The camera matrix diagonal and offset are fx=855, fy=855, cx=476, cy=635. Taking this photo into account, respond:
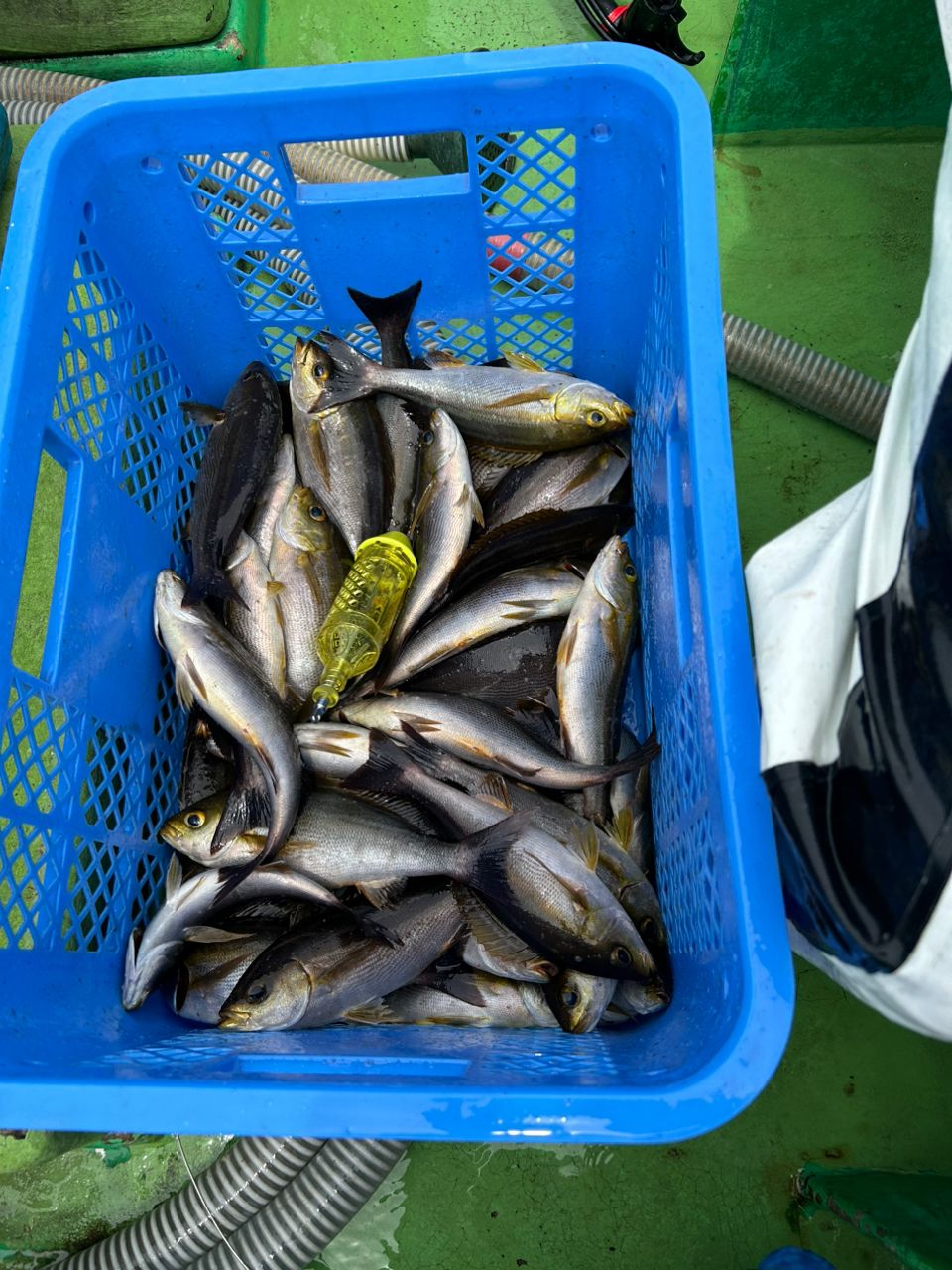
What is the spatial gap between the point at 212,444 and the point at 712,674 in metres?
1.21

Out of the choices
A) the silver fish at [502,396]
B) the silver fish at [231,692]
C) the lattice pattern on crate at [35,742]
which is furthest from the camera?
the silver fish at [502,396]

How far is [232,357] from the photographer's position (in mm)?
2057

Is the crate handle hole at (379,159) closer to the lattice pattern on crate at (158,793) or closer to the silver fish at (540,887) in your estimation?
the lattice pattern on crate at (158,793)

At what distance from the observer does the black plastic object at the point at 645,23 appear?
2.46 m

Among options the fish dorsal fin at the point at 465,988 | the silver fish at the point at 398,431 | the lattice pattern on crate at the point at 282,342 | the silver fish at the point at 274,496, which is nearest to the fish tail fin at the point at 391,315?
the silver fish at the point at 398,431

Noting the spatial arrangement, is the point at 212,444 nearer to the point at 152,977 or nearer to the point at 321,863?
the point at 321,863

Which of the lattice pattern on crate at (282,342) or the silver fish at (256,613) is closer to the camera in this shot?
the silver fish at (256,613)

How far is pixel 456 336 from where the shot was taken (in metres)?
2.04

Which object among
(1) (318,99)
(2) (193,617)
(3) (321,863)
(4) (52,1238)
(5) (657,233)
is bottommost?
(4) (52,1238)

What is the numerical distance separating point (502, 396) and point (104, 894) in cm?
126

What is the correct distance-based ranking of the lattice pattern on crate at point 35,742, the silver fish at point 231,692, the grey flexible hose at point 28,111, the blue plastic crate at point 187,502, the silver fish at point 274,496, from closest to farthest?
the blue plastic crate at point 187,502 < the lattice pattern on crate at point 35,742 < the silver fish at point 231,692 < the silver fish at point 274,496 < the grey flexible hose at point 28,111

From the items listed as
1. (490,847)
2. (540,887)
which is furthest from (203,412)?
(540,887)

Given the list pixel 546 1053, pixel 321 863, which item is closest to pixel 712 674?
pixel 546 1053

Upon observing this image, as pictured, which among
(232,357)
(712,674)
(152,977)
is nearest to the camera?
(712,674)
